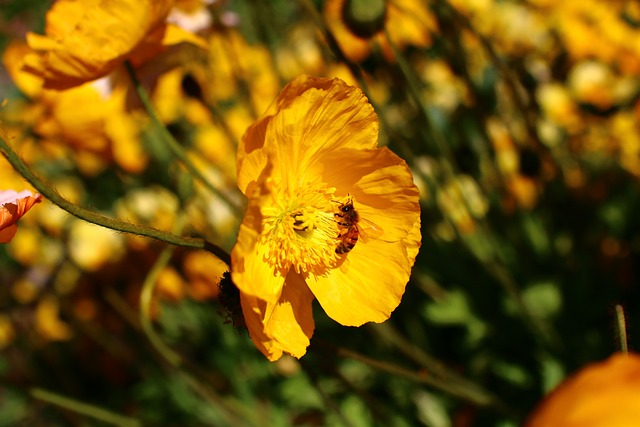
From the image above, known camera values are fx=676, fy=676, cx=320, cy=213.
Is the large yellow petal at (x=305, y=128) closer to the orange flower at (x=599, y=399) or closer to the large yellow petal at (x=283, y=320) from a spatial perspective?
the large yellow petal at (x=283, y=320)

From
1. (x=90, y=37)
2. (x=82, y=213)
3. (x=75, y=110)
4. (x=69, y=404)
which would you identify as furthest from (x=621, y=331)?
(x=75, y=110)

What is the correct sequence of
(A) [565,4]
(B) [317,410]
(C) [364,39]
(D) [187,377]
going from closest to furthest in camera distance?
(C) [364,39] → (D) [187,377] → (B) [317,410] → (A) [565,4]

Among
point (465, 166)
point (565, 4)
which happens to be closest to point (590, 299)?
point (465, 166)

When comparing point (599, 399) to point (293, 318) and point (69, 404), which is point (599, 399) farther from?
point (69, 404)

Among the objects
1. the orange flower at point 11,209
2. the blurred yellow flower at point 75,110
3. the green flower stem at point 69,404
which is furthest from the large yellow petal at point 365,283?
the blurred yellow flower at point 75,110

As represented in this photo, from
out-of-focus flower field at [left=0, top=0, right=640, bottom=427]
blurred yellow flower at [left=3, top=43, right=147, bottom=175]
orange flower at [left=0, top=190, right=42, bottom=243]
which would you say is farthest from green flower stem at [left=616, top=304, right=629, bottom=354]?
blurred yellow flower at [left=3, top=43, right=147, bottom=175]

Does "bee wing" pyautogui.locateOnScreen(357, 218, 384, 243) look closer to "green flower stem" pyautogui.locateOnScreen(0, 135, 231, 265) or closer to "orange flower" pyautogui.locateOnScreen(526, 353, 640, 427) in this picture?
"green flower stem" pyautogui.locateOnScreen(0, 135, 231, 265)

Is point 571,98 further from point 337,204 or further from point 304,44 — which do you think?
point 337,204
